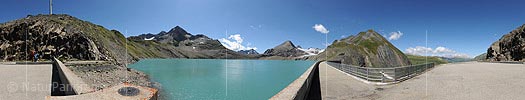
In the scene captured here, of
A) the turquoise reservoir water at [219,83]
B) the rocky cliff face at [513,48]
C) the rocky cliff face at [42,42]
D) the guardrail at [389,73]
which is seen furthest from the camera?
the rocky cliff face at [513,48]

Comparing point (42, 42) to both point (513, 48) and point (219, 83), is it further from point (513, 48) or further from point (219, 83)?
point (513, 48)

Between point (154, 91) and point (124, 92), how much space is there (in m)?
0.38

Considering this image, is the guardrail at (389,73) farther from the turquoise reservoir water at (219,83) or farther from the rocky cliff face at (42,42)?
the rocky cliff face at (42,42)

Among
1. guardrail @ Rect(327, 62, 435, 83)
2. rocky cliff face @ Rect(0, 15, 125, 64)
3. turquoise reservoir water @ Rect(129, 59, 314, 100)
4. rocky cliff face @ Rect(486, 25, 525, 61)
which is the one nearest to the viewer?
guardrail @ Rect(327, 62, 435, 83)

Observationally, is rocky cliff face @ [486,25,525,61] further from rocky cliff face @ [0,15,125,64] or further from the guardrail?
rocky cliff face @ [0,15,125,64]

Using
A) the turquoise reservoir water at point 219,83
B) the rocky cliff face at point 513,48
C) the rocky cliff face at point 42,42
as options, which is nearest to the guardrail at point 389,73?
the turquoise reservoir water at point 219,83

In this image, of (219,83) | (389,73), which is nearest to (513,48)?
(389,73)

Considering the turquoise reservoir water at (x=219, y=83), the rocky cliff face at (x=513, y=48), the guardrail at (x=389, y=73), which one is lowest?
the turquoise reservoir water at (x=219, y=83)

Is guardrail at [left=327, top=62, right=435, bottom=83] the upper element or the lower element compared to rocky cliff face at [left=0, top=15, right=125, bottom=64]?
lower

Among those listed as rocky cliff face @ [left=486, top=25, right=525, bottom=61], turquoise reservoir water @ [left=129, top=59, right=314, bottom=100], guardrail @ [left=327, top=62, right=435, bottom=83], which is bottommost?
turquoise reservoir water @ [left=129, top=59, right=314, bottom=100]

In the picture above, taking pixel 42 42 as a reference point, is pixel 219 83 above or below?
below

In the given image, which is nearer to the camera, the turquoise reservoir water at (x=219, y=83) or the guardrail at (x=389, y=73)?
the guardrail at (x=389, y=73)

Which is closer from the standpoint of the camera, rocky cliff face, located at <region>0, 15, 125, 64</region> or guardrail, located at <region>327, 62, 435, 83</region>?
guardrail, located at <region>327, 62, 435, 83</region>

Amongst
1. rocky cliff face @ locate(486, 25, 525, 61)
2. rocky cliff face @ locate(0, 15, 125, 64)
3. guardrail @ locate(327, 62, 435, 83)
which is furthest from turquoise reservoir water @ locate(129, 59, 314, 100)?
rocky cliff face @ locate(486, 25, 525, 61)
